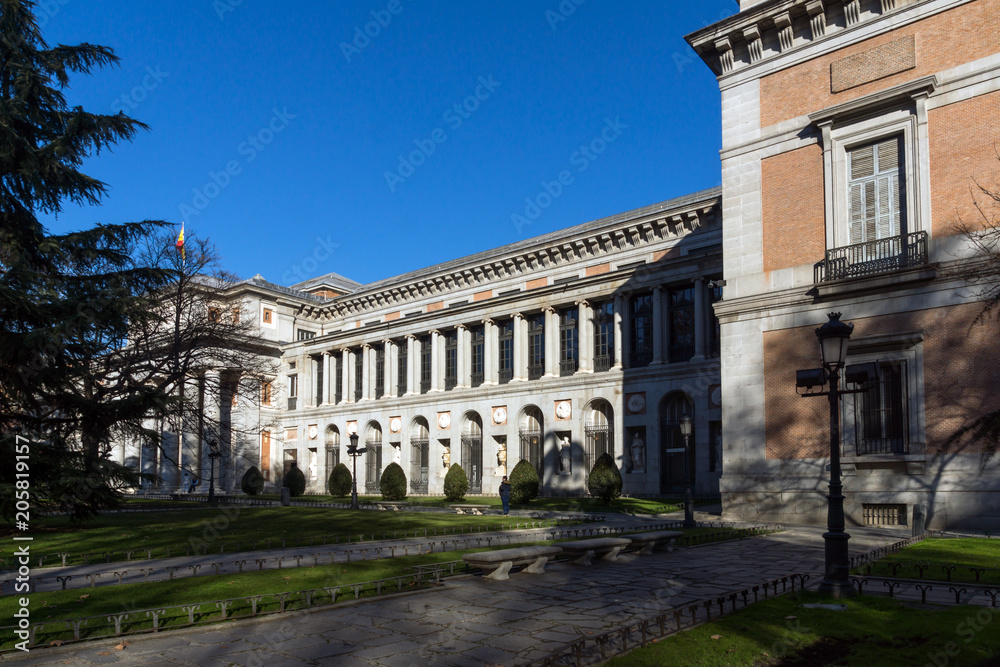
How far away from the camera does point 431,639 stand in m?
8.75

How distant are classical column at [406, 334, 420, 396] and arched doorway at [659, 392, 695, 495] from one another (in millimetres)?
20675

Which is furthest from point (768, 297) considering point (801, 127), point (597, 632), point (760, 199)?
point (597, 632)

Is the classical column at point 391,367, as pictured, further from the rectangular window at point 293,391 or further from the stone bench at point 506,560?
the stone bench at point 506,560

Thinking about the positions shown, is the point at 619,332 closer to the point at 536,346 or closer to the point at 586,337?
the point at 586,337

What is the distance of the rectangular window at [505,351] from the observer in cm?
4953

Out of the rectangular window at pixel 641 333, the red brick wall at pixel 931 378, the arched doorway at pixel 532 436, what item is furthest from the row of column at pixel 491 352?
the red brick wall at pixel 931 378

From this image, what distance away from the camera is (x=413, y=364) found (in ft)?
181

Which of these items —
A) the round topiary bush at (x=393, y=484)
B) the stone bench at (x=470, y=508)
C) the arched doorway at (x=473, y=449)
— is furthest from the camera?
the arched doorway at (x=473, y=449)

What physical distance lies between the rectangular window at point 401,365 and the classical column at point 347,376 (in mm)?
5065

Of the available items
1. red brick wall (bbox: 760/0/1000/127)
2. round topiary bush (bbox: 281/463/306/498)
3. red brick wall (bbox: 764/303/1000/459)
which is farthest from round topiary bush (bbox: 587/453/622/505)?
round topiary bush (bbox: 281/463/306/498)

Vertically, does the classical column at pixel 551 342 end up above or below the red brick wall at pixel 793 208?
below

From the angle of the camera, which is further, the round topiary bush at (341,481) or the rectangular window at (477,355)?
the rectangular window at (477,355)

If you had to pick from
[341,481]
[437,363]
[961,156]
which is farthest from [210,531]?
[437,363]

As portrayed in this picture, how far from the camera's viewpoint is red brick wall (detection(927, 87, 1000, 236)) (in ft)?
66.7
